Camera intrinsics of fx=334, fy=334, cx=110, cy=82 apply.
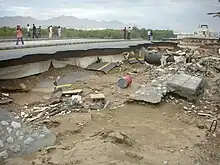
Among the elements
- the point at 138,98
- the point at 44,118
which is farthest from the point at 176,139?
the point at 44,118

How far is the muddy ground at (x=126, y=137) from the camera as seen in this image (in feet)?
20.4

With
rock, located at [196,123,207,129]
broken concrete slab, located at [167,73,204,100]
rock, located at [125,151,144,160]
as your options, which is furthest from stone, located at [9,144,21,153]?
broken concrete slab, located at [167,73,204,100]

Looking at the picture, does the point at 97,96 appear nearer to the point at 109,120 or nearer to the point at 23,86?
the point at 109,120

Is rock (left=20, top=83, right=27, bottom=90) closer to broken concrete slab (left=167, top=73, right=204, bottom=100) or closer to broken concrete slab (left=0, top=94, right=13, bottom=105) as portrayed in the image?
broken concrete slab (left=0, top=94, right=13, bottom=105)

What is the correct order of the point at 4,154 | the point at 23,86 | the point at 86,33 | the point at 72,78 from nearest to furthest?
the point at 4,154 → the point at 23,86 → the point at 72,78 → the point at 86,33

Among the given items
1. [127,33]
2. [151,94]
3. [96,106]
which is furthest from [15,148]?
[127,33]

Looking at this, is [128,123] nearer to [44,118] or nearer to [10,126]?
[44,118]

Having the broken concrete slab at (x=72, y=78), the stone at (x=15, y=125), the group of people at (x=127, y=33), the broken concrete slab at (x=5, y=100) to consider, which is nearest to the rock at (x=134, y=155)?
the stone at (x=15, y=125)

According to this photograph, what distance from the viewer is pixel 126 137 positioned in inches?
279

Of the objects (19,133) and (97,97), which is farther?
(97,97)

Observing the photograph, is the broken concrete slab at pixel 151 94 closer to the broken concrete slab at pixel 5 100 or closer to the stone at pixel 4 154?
the broken concrete slab at pixel 5 100

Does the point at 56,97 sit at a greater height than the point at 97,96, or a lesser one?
lesser

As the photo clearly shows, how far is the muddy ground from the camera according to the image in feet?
20.4

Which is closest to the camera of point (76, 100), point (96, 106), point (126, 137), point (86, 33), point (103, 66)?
point (126, 137)
